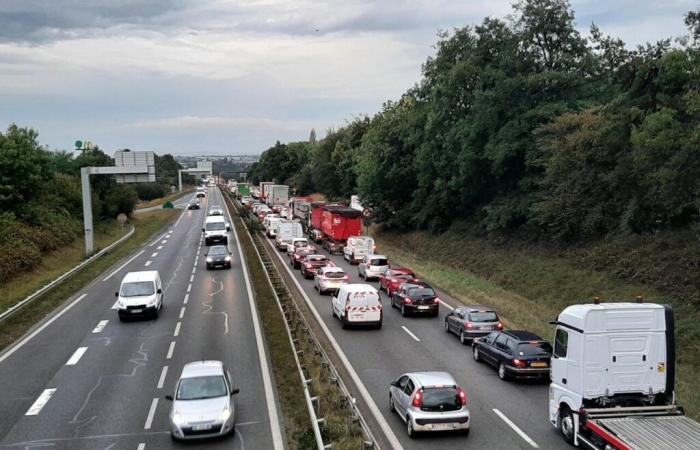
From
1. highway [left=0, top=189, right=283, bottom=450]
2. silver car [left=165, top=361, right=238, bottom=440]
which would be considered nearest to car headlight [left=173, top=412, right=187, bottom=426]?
silver car [left=165, top=361, right=238, bottom=440]

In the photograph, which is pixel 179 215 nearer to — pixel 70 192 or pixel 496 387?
pixel 70 192

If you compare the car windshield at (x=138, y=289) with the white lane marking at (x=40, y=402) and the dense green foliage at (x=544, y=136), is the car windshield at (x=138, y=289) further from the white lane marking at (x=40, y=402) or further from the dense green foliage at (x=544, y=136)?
the dense green foliage at (x=544, y=136)

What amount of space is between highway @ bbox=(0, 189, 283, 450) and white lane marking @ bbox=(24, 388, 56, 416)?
1.1 inches

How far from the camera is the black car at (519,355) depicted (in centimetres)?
1911

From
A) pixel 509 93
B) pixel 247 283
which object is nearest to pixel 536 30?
pixel 509 93

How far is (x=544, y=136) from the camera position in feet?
136

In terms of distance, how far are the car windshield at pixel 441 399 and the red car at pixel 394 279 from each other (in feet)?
60.9

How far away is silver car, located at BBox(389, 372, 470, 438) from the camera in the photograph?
14.8 meters

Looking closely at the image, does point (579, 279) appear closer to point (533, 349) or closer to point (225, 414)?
point (533, 349)

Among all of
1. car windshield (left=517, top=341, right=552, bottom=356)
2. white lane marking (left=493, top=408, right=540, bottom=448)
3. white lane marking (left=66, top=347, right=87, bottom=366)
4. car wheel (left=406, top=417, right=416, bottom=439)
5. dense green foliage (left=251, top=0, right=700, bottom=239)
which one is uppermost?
dense green foliage (left=251, top=0, right=700, bottom=239)

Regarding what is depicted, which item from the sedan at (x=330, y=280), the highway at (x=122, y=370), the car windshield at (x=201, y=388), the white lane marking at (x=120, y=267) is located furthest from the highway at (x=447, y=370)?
the white lane marking at (x=120, y=267)

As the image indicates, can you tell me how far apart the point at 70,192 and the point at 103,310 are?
41363 mm

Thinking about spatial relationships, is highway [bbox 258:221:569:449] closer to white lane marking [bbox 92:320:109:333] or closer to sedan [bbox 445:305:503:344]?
sedan [bbox 445:305:503:344]

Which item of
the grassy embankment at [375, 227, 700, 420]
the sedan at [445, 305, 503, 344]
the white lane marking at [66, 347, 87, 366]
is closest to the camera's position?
the white lane marking at [66, 347, 87, 366]
